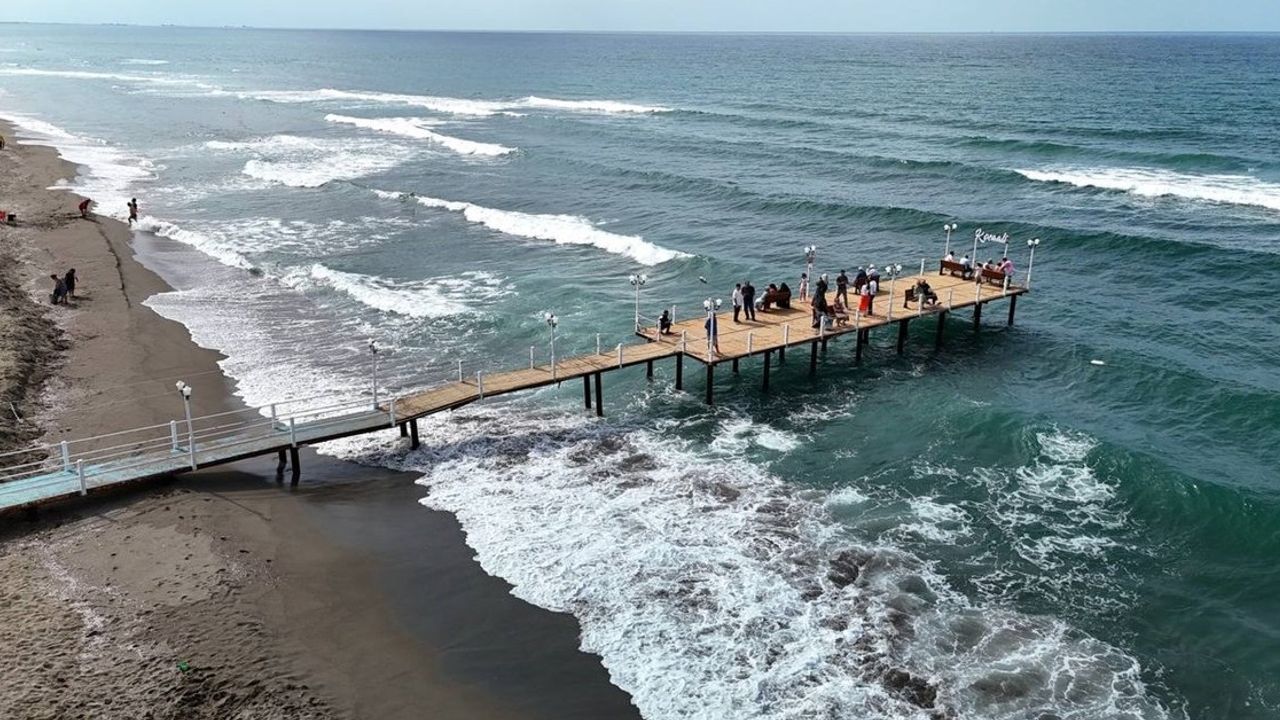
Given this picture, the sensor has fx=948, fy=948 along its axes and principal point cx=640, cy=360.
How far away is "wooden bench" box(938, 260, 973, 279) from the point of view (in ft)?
122

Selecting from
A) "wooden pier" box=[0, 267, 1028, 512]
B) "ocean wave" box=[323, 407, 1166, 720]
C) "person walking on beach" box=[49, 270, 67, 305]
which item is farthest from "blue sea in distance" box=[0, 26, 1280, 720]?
"person walking on beach" box=[49, 270, 67, 305]

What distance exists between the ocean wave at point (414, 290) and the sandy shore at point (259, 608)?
42.9 feet

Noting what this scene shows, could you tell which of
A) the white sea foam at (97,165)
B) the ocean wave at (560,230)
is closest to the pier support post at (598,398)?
the ocean wave at (560,230)

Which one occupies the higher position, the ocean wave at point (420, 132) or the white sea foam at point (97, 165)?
the ocean wave at point (420, 132)

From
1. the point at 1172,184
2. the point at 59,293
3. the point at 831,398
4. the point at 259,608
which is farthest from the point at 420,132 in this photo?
the point at 259,608

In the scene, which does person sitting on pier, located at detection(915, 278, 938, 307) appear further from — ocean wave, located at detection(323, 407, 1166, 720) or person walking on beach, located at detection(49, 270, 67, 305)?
person walking on beach, located at detection(49, 270, 67, 305)

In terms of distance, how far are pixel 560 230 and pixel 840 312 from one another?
2326 cm

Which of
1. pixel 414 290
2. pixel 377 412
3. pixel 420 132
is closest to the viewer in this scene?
pixel 377 412

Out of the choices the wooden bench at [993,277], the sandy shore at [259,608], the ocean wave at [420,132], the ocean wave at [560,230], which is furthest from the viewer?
the ocean wave at [420,132]

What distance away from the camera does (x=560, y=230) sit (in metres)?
52.6

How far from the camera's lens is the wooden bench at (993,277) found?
36.0 metres

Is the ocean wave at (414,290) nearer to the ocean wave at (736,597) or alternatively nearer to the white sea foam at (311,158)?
the ocean wave at (736,597)

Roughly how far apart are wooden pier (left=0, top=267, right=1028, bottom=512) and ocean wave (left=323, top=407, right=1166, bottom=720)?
131 cm

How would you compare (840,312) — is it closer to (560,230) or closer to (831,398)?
(831,398)
